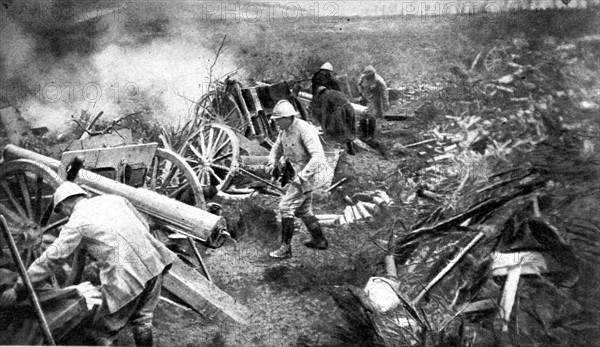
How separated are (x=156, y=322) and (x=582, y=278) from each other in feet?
10.4

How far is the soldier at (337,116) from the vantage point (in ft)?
16.7

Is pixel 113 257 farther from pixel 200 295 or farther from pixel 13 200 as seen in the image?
pixel 13 200

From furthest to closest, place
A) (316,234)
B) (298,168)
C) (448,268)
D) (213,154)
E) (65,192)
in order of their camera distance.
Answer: (213,154), (298,168), (316,234), (448,268), (65,192)

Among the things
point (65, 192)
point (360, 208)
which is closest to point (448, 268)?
point (360, 208)

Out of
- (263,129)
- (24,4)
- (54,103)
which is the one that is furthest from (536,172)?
(24,4)

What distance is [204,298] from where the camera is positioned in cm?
466

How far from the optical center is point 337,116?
5.09 meters

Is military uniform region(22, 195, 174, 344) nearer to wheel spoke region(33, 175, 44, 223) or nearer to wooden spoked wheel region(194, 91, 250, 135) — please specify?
wheel spoke region(33, 175, 44, 223)

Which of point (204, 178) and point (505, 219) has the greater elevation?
point (204, 178)

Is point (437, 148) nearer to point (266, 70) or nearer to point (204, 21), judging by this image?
point (266, 70)

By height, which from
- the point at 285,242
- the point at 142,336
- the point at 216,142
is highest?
the point at 216,142

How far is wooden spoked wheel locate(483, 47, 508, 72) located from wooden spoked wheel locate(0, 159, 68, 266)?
3.41 meters

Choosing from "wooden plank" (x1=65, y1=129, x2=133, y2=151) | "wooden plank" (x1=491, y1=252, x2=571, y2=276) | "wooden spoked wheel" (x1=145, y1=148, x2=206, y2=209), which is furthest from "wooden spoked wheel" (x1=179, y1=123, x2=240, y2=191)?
"wooden plank" (x1=491, y1=252, x2=571, y2=276)

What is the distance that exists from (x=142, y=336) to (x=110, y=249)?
684 millimetres
